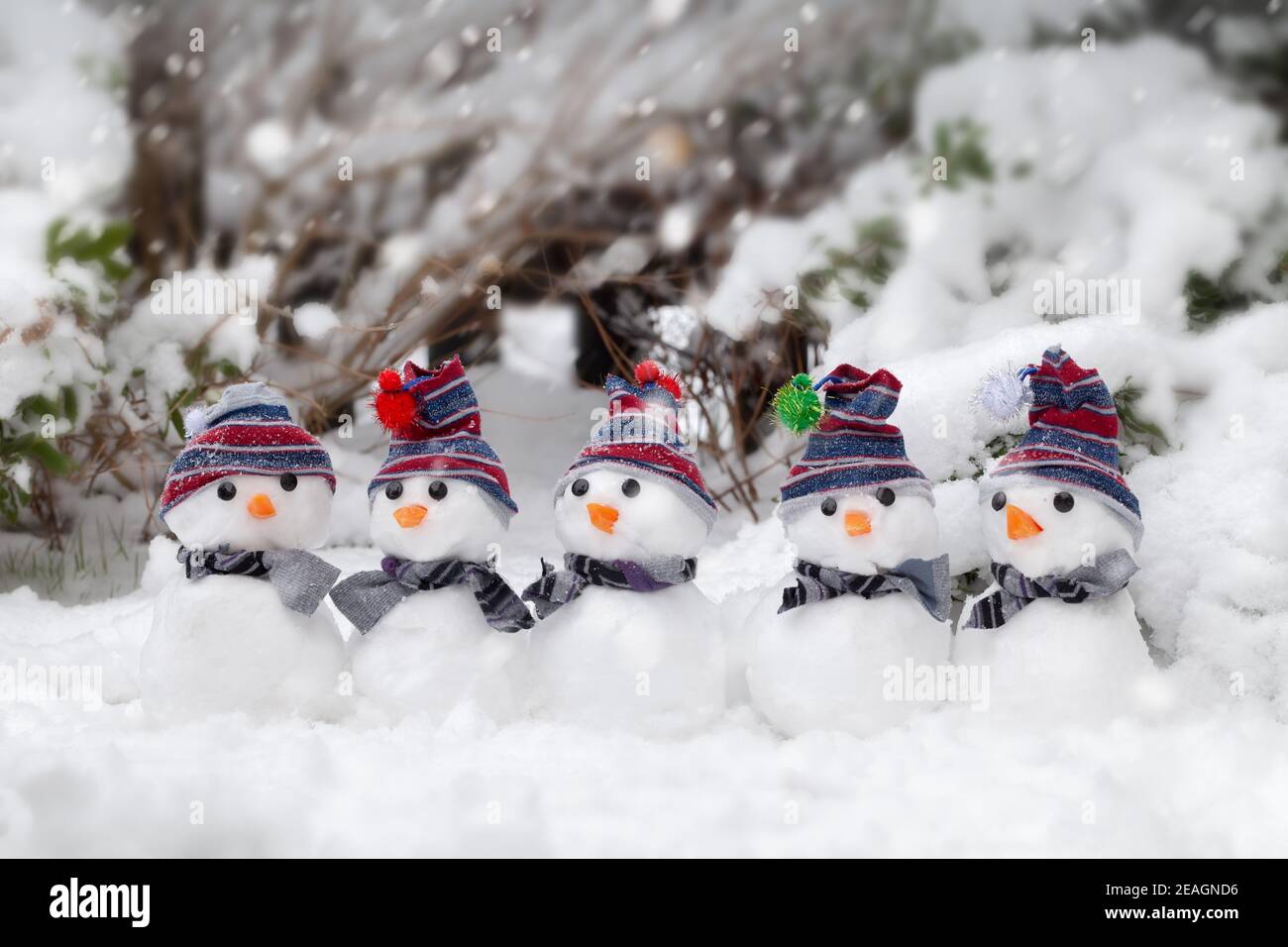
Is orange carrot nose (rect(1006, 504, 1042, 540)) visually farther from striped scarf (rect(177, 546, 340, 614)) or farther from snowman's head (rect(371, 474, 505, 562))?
striped scarf (rect(177, 546, 340, 614))

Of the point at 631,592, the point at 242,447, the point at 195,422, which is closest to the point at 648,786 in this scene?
the point at 631,592

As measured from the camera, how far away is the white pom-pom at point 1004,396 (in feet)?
5.81

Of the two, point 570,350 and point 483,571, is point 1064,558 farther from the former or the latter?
point 570,350

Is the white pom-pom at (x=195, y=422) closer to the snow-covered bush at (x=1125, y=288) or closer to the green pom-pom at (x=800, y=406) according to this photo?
the green pom-pom at (x=800, y=406)

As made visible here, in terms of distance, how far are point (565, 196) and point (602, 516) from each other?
6.37 ft

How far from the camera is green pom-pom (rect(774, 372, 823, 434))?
175 centimetres

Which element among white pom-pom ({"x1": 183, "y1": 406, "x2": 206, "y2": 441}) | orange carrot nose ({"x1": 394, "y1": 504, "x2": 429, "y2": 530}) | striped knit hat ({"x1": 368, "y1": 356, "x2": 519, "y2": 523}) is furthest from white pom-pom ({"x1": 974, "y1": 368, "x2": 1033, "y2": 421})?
white pom-pom ({"x1": 183, "y1": 406, "x2": 206, "y2": 441})

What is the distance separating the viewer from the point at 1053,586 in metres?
1.73

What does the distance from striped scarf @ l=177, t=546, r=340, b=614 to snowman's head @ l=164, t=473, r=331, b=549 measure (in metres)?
0.02

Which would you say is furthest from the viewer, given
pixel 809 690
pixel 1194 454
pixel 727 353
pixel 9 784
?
pixel 727 353

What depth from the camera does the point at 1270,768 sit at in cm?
156

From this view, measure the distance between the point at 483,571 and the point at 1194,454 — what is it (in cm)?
122

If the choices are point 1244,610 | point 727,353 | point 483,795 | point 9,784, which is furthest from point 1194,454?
point 9,784

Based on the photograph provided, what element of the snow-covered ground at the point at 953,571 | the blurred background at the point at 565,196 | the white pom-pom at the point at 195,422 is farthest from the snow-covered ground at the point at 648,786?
the blurred background at the point at 565,196
